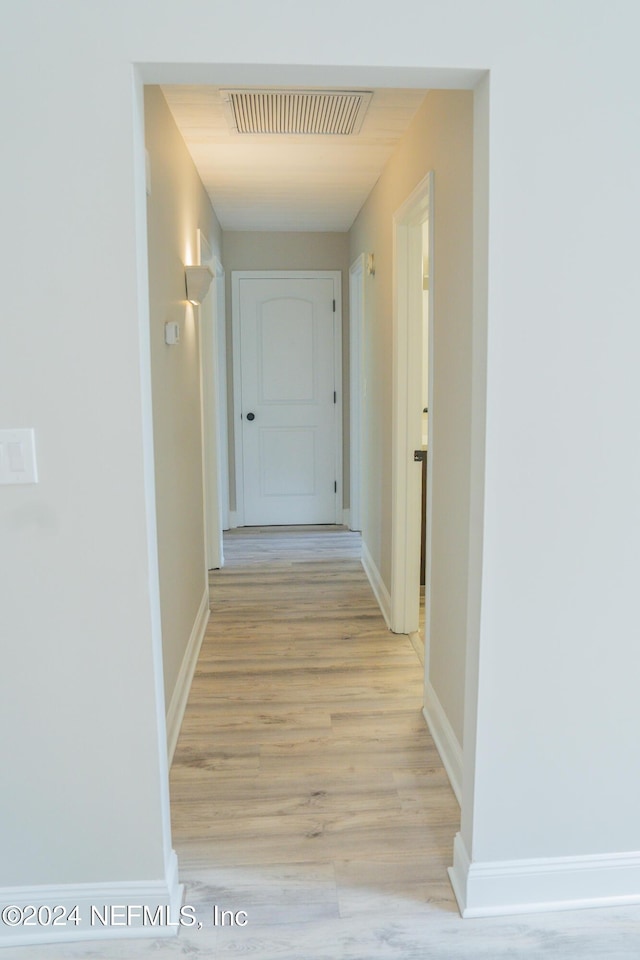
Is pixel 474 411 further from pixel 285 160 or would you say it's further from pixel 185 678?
pixel 285 160

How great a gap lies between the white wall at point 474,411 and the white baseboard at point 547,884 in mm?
17

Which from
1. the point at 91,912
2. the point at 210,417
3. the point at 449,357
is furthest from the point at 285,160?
the point at 91,912

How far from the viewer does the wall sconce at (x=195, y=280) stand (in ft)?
10.7

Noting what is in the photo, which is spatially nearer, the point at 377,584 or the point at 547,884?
the point at 547,884

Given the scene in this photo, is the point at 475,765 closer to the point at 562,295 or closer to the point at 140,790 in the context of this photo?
the point at 140,790

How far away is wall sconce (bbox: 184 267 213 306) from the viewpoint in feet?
10.7

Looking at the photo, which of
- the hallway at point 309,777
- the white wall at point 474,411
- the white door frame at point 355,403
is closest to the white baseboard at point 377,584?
the hallway at point 309,777

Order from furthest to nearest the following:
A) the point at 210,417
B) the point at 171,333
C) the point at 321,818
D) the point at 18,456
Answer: the point at 210,417 < the point at 171,333 < the point at 321,818 < the point at 18,456

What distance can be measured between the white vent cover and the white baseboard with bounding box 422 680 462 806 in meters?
2.23

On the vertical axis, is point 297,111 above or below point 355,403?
above

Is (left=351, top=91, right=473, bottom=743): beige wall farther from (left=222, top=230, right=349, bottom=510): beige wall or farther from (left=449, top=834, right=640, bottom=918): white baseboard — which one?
(left=222, top=230, right=349, bottom=510): beige wall

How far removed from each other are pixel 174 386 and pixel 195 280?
2.14 ft

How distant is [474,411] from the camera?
1.76 m

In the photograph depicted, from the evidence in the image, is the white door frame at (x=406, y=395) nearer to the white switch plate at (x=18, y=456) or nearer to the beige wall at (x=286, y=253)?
the white switch plate at (x=18, y=456)
